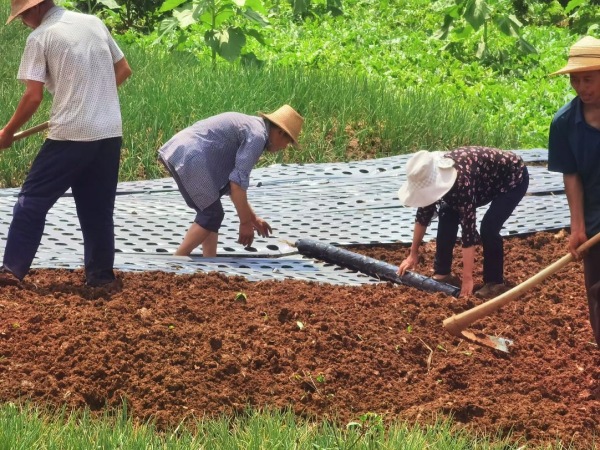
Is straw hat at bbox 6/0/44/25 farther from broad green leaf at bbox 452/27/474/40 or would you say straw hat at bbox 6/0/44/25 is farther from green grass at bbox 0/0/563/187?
broad green leaf at bbox 452/27/474/40

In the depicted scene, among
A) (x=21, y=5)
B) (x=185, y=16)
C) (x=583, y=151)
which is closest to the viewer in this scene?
(x=583, y=151)

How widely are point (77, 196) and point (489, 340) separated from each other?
2.05 metres

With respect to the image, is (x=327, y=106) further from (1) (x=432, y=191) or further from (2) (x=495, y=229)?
(1) (x=432, y=191)

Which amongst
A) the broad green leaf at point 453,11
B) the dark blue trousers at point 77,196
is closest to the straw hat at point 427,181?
the dark blue trousers at point 77,196

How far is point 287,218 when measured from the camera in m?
7.05

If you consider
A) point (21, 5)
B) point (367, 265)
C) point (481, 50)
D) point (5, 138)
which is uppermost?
point (21, 5)

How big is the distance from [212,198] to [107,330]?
1754 millimetres

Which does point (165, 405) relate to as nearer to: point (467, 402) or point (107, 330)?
point (107, 330)

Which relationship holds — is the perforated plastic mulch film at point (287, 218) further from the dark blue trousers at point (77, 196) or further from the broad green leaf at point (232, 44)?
the broad green leaf at point (232, 44)

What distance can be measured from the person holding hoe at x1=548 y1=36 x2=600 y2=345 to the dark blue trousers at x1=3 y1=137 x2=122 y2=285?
2101 millimetres

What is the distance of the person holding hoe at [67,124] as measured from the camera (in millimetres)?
4973

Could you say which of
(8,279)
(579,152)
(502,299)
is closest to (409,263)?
(502,299)

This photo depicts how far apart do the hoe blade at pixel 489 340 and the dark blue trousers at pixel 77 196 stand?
5.72 ft

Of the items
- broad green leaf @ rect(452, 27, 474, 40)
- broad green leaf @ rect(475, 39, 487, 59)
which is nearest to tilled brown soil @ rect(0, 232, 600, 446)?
broad green leaf @ rect(452, 27, 474, 40)
